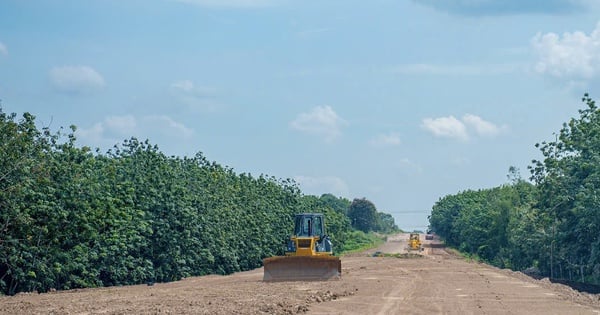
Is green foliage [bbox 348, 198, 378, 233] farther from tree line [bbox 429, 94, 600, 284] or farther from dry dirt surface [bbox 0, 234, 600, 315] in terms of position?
dry dirt surface [bbox 0, 234, 600, 315]

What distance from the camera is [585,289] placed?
4250 centimetres

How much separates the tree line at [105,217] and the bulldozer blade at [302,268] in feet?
18.4

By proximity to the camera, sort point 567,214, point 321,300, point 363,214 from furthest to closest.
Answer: point 363,214 < point 567,214 < point 321,300

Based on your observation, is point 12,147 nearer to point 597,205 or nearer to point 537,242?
point 597,205

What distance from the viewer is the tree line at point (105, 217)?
29000mm

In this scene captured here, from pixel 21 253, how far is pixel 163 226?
11107 millimetres

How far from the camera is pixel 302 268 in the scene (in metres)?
34.8

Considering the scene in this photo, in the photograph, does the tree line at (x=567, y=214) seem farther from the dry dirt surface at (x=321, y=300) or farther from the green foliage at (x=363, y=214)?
the green foliage at (x=363, y=214)

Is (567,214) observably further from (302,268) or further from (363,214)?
(363,214)

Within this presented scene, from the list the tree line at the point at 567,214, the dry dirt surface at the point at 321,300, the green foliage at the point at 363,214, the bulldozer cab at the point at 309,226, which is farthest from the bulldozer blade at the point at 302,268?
the green foliage at the point at 363,214

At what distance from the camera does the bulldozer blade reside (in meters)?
34.8

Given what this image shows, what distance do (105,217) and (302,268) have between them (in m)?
7.72

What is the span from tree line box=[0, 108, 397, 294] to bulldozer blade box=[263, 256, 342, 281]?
221 inches

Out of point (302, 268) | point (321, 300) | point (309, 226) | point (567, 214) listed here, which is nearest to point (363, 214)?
point (567, 214)
